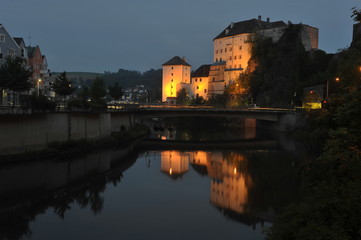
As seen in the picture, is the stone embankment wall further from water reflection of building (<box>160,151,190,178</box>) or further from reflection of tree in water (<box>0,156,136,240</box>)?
water reflection of building (<box>160,151,190,178</box>)

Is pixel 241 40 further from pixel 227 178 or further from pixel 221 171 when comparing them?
pixel 227 178

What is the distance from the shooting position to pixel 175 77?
125375 mm

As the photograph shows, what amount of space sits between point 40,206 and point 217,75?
10039cm

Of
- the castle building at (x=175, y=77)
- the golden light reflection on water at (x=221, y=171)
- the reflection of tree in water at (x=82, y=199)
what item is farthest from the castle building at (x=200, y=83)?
the reflection of tree in water at (x=82, y=199)

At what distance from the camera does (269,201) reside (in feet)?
79.7

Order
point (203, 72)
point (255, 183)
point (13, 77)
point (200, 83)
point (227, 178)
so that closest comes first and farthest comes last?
point (255, 183)
point (227, 178)
point (13, 77)
point (200, 83)
point (203, 72)

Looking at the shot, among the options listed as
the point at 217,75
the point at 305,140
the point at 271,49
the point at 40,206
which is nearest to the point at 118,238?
the point at 40,206

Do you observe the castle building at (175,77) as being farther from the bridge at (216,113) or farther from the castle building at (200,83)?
the bridge at (216,113)

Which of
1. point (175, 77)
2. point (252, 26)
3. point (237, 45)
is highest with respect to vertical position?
point (252, 26)

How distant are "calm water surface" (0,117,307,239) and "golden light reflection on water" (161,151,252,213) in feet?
0.26

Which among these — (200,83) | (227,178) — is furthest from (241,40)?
(227,178)

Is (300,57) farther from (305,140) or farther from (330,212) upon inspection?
(330,212)

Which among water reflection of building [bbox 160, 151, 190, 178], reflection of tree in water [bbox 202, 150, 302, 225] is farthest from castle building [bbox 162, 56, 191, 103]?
reflection of tree in water [bbox 202, 150, 302, 225]

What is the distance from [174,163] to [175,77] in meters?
87.2
